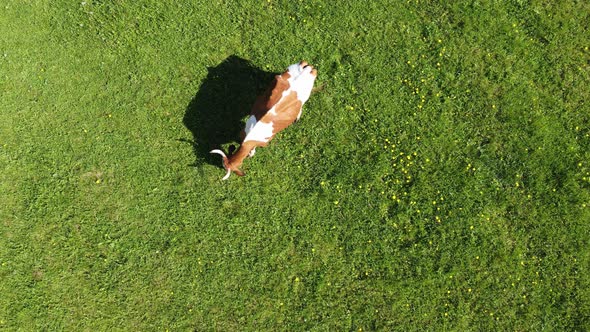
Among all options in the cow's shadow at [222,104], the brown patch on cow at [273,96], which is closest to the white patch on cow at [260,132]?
the brown patch on cow at [273,96]

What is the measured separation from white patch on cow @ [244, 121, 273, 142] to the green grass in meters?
0.77

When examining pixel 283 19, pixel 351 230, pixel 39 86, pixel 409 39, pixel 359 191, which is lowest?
pixel 39 86

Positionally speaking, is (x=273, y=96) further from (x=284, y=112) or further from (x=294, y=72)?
(x=294, y=72)

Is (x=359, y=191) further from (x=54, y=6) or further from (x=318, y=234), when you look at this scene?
(x=54, y=6)

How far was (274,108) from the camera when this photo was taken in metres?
5.55

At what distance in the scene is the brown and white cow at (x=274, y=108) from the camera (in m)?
5.56

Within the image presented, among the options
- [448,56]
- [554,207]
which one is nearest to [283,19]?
[448,56]

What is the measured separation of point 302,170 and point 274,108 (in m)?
1.31

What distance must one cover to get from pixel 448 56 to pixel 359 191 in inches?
105

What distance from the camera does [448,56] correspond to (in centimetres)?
661

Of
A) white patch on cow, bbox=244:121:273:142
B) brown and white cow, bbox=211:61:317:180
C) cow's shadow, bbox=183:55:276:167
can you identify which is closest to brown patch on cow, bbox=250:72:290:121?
brown and white cow, bbox=211:61:317:180

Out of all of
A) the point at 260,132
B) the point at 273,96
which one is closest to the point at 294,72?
the point at 273,96

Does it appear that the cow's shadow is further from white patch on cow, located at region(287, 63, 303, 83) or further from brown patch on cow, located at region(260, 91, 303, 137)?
brown patch on cow, located at region(260, 91, 303, 137)

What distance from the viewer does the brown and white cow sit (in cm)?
556
